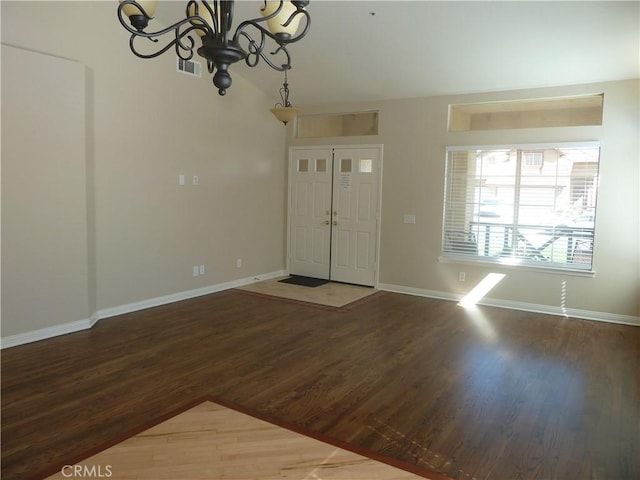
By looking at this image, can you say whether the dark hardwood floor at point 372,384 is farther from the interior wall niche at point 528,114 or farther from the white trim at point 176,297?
the interior wall niche at point 528,114

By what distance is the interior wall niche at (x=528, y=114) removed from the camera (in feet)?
17.6

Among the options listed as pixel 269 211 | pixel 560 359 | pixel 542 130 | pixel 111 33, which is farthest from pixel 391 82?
pixel 560 359

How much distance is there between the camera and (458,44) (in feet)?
16.2

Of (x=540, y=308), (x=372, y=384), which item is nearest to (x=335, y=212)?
(x=540, y=308)

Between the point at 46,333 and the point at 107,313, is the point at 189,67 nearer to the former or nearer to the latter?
the point at 107,313

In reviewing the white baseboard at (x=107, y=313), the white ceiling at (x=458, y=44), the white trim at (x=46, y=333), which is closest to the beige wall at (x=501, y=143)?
the white ceiling at (x=458, y=44)

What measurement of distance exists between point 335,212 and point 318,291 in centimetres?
138

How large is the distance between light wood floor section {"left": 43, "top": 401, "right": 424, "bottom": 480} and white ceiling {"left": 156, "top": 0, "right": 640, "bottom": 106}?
4.02 metres

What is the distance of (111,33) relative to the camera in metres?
4.84

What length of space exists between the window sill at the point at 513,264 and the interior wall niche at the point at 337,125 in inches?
87.7

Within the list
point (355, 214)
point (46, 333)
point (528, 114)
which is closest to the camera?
point (46, 333)

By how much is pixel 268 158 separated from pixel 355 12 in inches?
123

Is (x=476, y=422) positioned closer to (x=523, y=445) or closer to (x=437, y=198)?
(x=523, y=445)

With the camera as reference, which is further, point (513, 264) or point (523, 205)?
point (513, 264)
